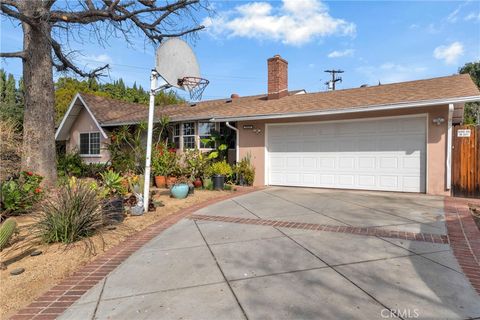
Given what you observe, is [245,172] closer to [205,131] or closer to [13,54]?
[205,131]

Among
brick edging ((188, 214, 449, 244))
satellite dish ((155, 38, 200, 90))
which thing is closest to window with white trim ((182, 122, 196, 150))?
satellite dish ((155, 38, 200, 90))

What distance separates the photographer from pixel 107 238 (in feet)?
18.0

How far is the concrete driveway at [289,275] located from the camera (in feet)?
9.96

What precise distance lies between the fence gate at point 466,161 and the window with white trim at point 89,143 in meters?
16.3

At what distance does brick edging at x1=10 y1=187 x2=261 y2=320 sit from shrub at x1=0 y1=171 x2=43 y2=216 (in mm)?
3373

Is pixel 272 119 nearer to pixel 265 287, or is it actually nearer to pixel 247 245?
pixel 247 245

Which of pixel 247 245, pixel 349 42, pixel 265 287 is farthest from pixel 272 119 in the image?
pixel 265 287

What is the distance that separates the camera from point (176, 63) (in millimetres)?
7801

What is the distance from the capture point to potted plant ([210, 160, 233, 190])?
10.8 m

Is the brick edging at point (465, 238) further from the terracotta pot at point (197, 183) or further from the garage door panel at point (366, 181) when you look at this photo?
the terracotta pot at point (197, 183)

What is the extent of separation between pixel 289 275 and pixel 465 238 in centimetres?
325

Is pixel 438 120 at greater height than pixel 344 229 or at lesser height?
greater

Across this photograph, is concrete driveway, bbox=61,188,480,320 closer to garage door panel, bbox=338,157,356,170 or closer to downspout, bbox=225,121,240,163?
garage door panel, bbox=338,157,356,170

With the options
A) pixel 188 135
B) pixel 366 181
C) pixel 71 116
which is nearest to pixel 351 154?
pixel 366 181
